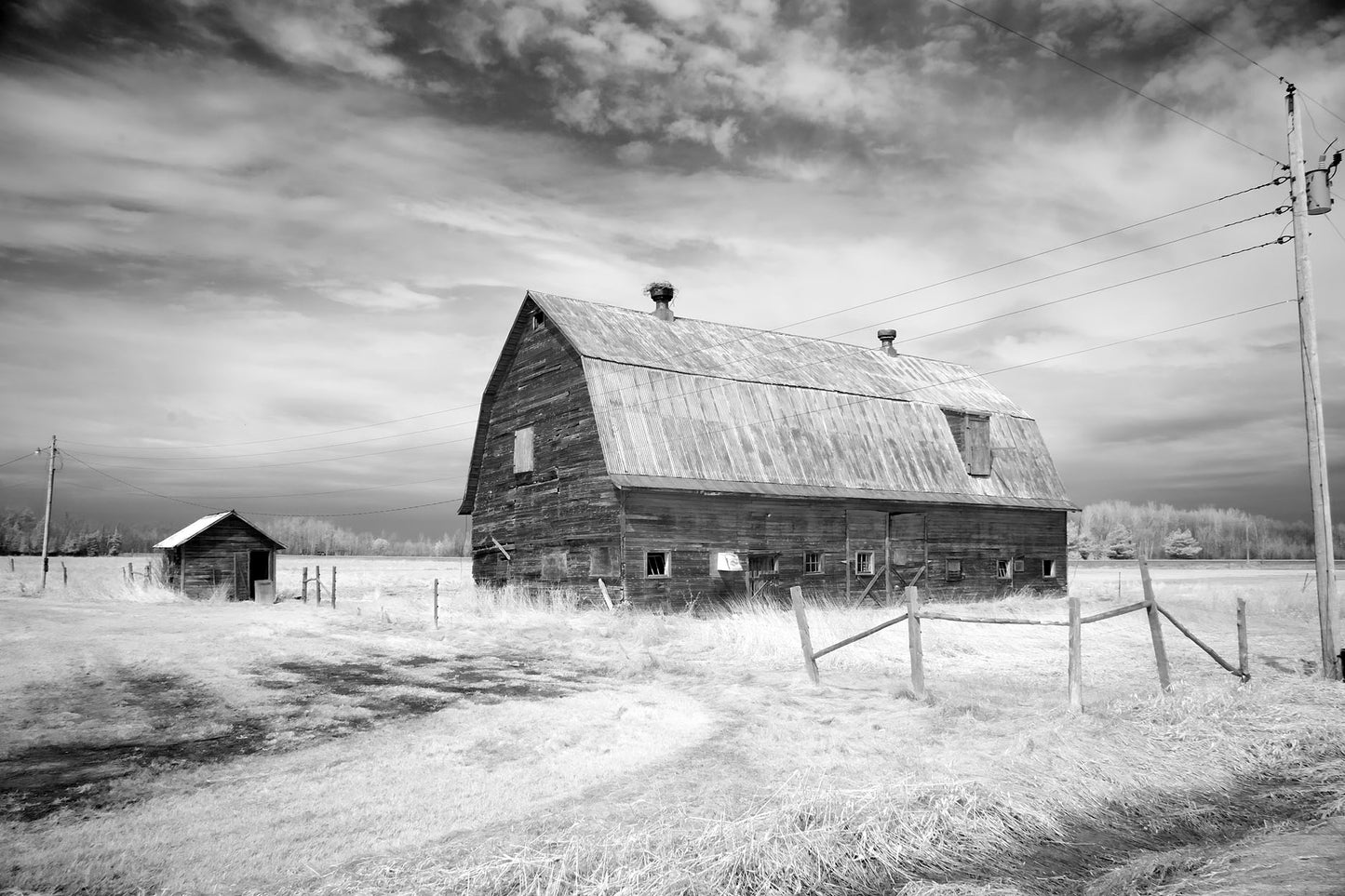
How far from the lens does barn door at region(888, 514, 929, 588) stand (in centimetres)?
2650

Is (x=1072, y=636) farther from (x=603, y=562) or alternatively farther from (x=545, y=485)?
(x=545, y=485)

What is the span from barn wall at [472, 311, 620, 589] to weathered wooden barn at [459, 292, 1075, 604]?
6 cm

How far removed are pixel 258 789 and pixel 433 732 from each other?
226 cm

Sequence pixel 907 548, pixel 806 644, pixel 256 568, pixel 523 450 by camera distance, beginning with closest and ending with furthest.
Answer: pixel 806 644, pixel 523 450, pixel 907 548, pixel 256 568

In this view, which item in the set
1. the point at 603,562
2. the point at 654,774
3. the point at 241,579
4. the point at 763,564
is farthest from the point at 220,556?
the point at 654,774

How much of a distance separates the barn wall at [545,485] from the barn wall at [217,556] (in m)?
11.1

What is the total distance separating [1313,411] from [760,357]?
54.1 feet

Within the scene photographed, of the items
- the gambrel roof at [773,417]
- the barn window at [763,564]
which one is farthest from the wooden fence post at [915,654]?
the barn window at [763,564]

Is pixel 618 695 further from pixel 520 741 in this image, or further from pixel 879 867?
pixel 879 867

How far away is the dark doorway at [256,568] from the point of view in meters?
32.8

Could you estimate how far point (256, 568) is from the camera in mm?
33406

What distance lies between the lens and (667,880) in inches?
203

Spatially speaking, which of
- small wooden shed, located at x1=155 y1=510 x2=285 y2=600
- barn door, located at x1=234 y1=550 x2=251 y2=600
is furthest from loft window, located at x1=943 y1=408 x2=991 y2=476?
barn door, located at x1=234 y1=550 x2=251 y2=600

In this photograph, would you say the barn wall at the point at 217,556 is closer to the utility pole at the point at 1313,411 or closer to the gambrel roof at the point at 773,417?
the gambrel roof at the point at 773,417
